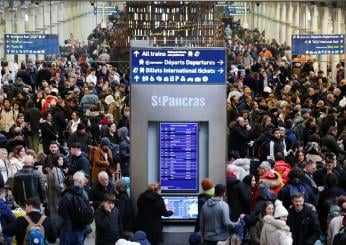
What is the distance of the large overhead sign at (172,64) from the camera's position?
1997 cm

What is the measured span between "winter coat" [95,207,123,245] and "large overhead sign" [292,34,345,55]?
25.2m

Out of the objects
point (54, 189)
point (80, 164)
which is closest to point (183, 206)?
point (54, 189)

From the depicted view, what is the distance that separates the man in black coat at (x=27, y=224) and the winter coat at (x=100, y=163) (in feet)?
20.1

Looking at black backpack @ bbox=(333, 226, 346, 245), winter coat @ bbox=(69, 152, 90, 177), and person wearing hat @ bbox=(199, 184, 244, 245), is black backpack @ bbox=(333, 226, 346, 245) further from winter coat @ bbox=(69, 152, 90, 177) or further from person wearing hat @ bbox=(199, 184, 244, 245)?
winter coat @ bbox=(69, 152, 90, 177)

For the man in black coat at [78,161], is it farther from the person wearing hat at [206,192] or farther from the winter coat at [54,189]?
the person wearing hat at [206,192]

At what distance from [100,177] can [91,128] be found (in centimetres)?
870

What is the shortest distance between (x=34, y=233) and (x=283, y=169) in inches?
225

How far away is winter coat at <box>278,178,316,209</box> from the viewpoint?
19.6 metres

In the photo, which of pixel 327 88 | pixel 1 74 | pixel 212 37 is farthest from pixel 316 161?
pixel 212 37

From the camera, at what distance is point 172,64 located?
787 inches

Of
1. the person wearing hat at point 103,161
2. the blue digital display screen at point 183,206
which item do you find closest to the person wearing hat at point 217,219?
the blue digital display screen at point 183,206

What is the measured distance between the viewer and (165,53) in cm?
1997

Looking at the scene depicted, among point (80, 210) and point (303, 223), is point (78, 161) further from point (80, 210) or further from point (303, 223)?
point (303, 223)

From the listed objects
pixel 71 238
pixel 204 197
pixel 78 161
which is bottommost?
pixel 71 238
